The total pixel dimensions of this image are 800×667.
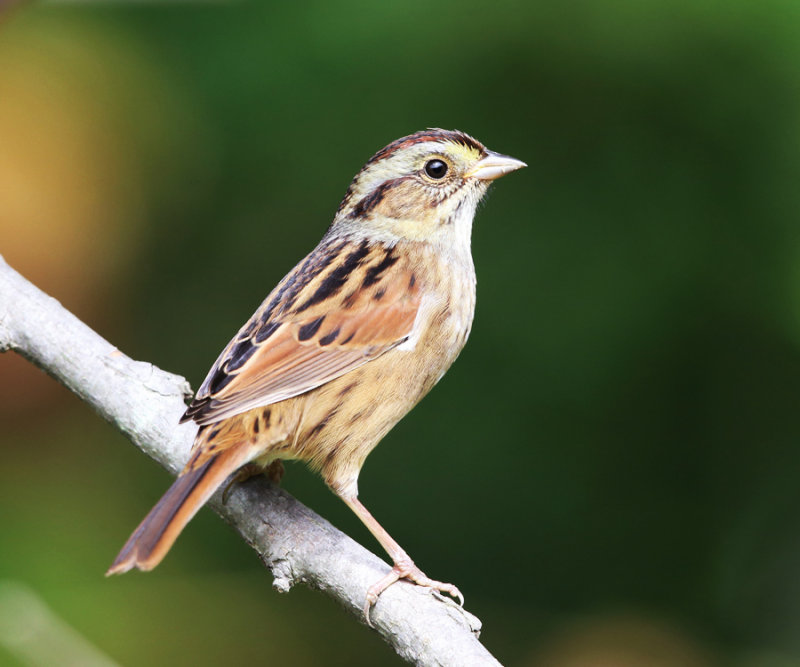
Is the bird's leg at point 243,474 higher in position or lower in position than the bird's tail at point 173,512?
lower

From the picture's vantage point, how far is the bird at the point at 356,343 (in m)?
2.94

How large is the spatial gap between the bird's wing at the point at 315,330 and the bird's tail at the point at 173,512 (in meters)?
0.12

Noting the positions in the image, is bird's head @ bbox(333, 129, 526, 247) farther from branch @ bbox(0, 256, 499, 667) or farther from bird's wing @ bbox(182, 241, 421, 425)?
branch @ bbox(0, 256, 499, 667)

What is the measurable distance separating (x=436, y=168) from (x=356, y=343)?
0.72 m

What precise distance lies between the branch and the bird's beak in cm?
113

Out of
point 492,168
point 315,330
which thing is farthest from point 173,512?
point 492,168

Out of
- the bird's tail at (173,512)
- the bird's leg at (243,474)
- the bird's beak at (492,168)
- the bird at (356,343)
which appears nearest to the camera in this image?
the bird's tail at (173,512)

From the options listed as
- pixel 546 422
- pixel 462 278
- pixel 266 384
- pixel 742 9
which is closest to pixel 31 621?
pixel 266 384

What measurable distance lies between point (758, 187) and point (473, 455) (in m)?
1.35

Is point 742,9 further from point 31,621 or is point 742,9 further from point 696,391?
point 31,621

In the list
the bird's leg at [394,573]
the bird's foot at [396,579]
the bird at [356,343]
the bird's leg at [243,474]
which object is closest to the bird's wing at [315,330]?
the bird at [356,343]

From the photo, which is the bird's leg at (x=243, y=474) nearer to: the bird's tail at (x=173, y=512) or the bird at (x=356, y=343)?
the bird at (x=356, y=343)

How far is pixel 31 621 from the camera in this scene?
3049mm

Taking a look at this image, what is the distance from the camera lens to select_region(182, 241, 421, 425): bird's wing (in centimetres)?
303
